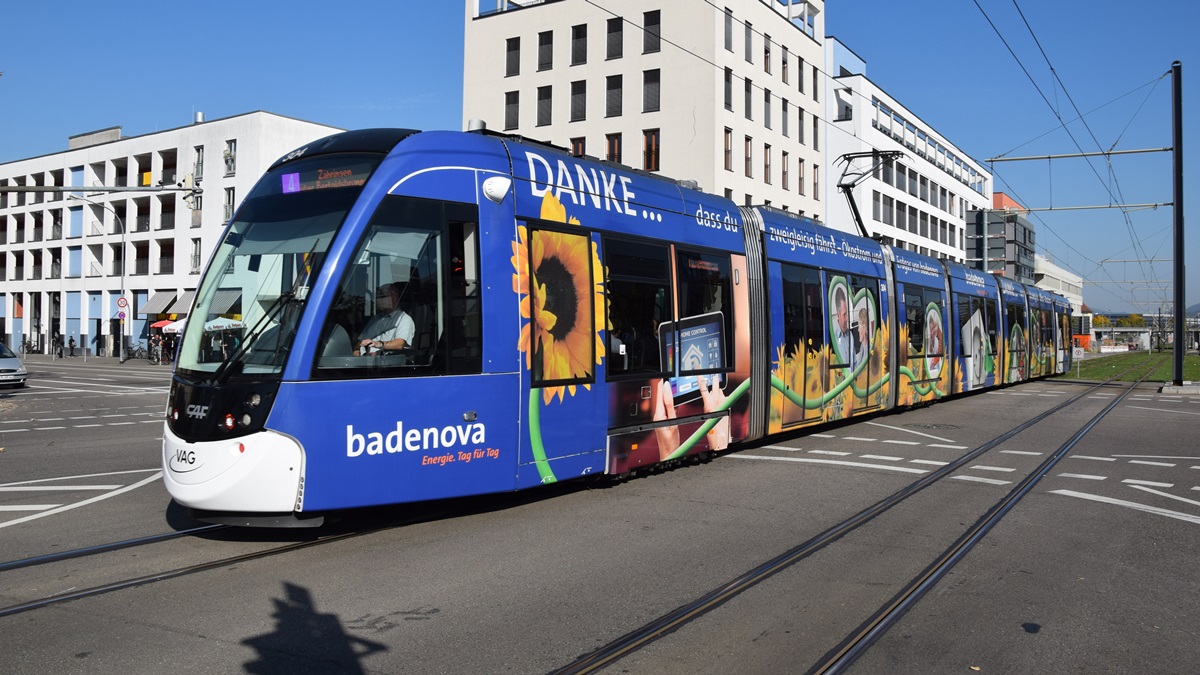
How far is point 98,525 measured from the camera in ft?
24.5

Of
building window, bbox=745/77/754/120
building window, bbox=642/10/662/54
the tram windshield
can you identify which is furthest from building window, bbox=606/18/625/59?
the tram windshield

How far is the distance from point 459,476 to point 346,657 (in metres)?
2.80

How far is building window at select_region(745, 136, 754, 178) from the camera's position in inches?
1690

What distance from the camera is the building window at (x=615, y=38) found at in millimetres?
42156

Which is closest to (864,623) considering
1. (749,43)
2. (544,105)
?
(749,43)

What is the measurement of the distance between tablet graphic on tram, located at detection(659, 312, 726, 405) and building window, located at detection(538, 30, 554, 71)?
1413 inches

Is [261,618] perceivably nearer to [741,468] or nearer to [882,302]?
[741,468]

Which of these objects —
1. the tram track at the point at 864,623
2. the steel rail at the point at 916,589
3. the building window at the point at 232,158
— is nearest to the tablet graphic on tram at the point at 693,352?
the tram track at the point at 864,623

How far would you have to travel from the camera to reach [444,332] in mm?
7145

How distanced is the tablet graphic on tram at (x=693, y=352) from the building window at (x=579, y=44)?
1370 inches

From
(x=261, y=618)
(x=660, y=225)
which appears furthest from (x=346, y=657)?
(x=660, y=225)

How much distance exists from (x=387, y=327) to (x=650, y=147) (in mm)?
35900

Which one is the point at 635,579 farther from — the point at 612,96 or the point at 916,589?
the point at 612,96

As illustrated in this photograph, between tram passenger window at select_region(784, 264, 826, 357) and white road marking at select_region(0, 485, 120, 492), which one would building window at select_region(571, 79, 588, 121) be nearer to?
tram passenger window at select_region(784, 264, 826, 357)
